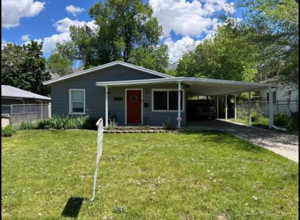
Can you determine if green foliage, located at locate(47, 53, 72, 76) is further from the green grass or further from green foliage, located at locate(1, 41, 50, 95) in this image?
the green grass

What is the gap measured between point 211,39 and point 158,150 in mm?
21704

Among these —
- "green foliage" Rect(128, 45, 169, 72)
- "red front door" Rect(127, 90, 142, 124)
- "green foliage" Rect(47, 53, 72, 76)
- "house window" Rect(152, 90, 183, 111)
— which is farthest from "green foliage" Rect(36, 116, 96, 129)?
"green foliage" Rect(47, 53, 72, 76)

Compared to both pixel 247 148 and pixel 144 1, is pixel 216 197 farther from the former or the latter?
pixel 144 1

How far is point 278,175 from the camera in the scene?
496 cm

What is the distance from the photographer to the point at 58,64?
117ft

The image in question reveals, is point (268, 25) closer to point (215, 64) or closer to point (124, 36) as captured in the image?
point (215, 64)

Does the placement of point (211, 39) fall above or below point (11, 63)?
above

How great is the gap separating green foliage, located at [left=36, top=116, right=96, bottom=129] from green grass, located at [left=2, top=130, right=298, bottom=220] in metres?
5.13

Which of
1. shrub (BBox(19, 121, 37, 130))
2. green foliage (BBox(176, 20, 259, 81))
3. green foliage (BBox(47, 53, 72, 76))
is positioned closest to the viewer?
shrub (BBox(19, 121, 37, 130))

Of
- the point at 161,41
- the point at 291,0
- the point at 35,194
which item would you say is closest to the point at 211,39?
the point at 161,41

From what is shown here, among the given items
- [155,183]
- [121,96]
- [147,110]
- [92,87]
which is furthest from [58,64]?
[155,183]

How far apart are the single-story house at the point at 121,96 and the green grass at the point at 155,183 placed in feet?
19.9

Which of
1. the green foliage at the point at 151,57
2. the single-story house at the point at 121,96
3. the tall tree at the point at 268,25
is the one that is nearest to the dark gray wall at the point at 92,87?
the single-story house at the point at 121,96

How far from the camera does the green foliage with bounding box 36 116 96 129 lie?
12.8 metres
